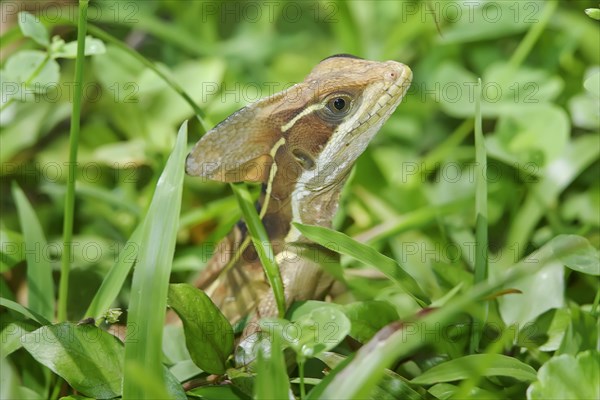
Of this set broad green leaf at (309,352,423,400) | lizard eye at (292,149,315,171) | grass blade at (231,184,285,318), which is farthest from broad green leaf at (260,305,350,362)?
lizard eye at (292,149,315,171)

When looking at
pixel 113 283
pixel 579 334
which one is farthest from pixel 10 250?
pixel 579 334

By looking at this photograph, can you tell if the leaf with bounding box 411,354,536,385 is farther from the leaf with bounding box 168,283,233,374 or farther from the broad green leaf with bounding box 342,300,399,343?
the leaf with bounding box 168,283,233,374

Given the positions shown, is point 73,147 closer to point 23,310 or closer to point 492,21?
point 23,310

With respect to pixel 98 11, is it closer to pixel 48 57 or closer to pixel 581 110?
pixel 48 57

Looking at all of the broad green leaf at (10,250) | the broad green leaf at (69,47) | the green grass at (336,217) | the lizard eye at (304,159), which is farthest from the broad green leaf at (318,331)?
the broad green leaf at (69,47)

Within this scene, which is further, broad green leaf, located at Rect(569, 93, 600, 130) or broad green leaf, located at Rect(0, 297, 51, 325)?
broad green leaf, located at Rect(569, 93, 600, 130)
